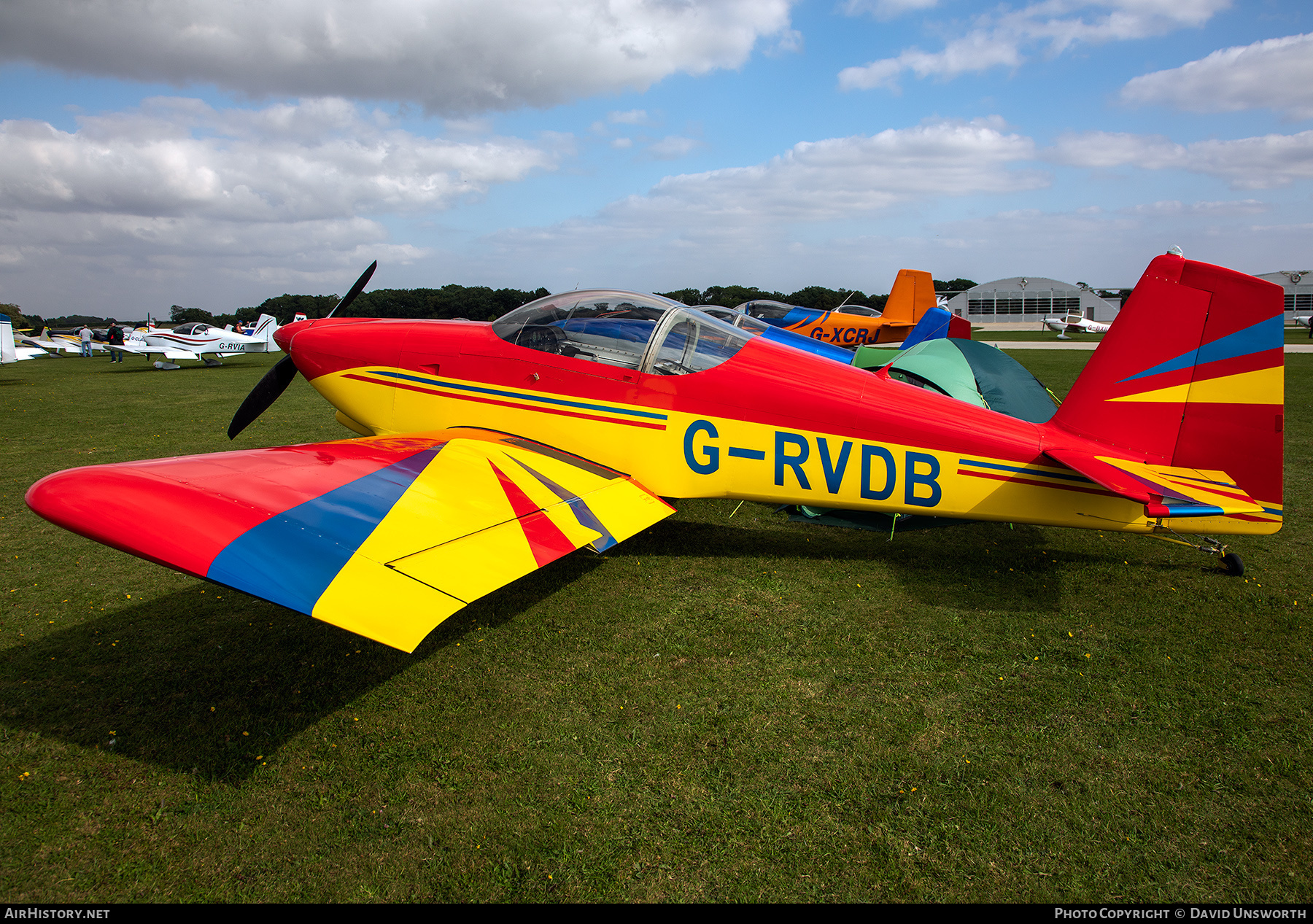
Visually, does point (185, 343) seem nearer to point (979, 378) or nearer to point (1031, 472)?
point (979, 378)

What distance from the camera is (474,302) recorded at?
3125 centimetres

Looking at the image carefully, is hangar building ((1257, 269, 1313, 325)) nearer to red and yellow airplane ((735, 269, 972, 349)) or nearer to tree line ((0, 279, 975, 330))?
tree line ((0, 279, 975, 330))

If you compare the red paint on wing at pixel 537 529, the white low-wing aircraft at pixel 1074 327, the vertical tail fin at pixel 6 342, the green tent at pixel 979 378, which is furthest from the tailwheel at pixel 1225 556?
the white low-wing aircraft at pixel 1074 327

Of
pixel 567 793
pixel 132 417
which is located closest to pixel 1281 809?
pixel 567 793

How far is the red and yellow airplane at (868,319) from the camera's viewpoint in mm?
18141

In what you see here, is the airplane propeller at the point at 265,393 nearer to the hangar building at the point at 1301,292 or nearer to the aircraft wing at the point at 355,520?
the aircraft wing at the point at 355,520

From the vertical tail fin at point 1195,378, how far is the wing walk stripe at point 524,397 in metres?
2.61

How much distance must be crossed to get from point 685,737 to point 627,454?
86.6 inches

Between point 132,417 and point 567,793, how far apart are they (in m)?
12.2

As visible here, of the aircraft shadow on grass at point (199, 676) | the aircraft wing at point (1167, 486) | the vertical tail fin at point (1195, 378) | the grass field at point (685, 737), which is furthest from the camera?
the vertical tail fin at point (1195, 378)

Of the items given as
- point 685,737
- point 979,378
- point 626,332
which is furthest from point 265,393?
point 979,378

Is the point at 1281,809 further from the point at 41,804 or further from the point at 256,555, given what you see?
the point at 41,804

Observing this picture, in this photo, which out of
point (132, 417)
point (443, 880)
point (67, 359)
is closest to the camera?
point (443, 880)

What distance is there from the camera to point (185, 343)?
24.6m
